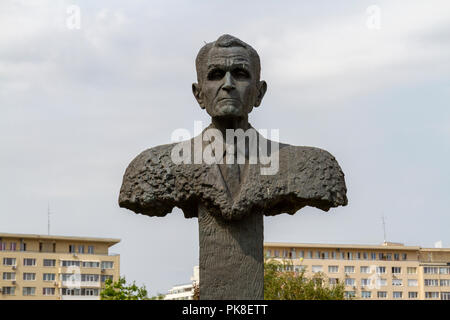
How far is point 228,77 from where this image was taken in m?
9.43

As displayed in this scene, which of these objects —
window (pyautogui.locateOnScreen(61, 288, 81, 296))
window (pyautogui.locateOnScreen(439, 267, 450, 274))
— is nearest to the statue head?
window (pyautogui.locateOnScreen(61, 288, 81, 296))

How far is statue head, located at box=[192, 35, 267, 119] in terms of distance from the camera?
9.40 m

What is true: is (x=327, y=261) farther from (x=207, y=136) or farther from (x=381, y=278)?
(x=207, y=136)

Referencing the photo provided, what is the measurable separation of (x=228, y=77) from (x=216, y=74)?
0.69 ft

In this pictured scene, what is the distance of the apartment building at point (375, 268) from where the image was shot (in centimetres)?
9512

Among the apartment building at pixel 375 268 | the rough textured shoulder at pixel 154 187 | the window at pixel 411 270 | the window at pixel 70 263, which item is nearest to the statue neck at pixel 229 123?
the rough textured shoulder at pixel 154 187

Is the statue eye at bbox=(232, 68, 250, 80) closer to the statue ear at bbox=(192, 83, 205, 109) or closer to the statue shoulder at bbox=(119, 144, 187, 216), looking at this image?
the statue ear at bbox=(192, 83, 205, 109)

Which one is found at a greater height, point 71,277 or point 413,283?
point 71,277

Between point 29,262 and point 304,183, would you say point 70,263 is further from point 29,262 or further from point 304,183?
point 304,183

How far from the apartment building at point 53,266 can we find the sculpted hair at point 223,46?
6912cm

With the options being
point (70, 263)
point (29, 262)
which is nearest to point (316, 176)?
point (29, 262)

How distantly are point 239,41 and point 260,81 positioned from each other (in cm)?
60

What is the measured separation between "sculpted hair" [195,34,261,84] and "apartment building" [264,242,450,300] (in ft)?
276
